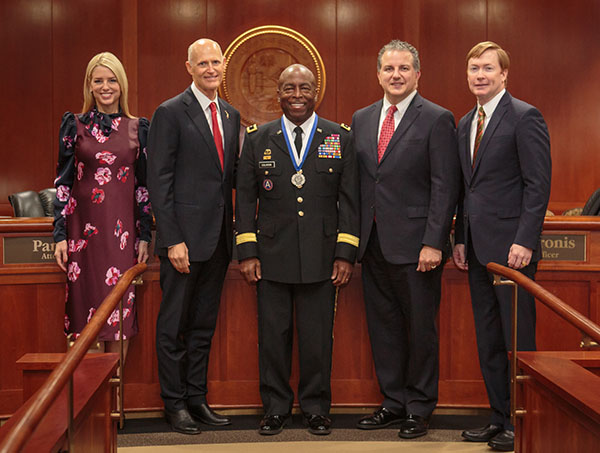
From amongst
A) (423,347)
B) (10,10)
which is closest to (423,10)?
(10,10)

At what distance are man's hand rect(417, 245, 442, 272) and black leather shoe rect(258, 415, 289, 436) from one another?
0.95 metres

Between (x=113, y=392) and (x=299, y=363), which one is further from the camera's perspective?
(x=299, y=363)

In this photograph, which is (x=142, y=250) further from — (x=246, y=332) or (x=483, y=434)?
(x=483, y=434)

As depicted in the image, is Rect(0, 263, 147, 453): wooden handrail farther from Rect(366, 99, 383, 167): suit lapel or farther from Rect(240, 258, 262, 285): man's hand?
Rect(366, 99, 383, 167): suit lapel

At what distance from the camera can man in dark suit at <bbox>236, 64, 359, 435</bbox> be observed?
10.3 ft

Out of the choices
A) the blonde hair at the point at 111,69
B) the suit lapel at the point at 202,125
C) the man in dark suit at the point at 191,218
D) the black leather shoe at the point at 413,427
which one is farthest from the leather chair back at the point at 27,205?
the black leather shoe at the point at 413,427

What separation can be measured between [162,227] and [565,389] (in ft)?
5.91

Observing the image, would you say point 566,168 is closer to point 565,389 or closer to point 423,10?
point 423,10

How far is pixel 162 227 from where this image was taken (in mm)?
3131

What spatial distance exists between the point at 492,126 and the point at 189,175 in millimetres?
1364

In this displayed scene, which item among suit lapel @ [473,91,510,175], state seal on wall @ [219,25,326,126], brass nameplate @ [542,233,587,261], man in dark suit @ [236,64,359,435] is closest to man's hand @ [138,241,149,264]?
man in dark suit @ [236,64,359,435]

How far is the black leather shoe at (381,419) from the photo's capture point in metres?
3.25

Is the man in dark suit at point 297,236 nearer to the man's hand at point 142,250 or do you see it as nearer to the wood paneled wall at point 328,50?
the man's hand at point 142,250

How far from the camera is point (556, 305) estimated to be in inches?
92.2
